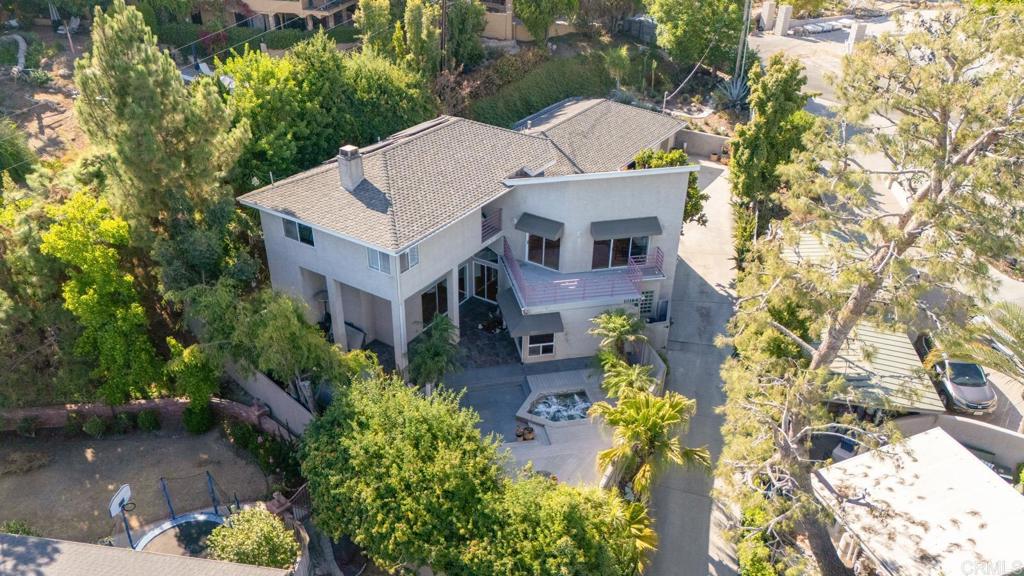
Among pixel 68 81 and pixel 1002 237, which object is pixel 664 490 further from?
pixel 68 81

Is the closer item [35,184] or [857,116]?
[857,116]

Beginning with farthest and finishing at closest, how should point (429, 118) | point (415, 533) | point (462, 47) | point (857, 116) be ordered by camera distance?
point (462, 47) → point (429, 118) → point (415, 533) → point (857, 116)

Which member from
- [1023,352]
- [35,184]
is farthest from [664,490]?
[35,184]

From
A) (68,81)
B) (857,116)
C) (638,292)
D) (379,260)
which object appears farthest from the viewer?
(68,81)

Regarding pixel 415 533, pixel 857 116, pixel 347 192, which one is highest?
pixel 857 116

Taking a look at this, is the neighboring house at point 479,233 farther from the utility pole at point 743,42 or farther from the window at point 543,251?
the utility pole at point 743,42

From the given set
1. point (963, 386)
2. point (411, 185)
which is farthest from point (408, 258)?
point (963, 386)
